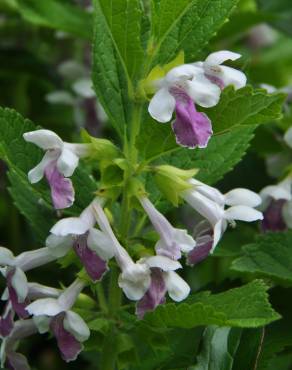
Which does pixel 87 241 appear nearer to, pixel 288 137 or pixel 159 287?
pixel 159 287

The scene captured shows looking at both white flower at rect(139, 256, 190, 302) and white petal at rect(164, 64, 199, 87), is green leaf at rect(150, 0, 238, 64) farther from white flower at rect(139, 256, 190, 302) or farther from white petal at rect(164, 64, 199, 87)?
white flower at rect(139, 256, 190, 302)

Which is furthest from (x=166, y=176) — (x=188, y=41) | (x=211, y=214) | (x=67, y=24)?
(x=67, y=24)

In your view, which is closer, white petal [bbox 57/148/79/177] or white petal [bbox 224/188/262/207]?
white petal [bbox 57/148/79/177]

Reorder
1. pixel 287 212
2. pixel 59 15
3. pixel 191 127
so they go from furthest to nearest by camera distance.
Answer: pixel 59 15
pixel 287 212
pixel 191 127

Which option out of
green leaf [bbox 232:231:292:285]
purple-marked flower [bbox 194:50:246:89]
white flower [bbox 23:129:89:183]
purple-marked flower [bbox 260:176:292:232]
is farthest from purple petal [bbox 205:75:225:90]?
purple-marked flower [bbox 260:176:292:232]

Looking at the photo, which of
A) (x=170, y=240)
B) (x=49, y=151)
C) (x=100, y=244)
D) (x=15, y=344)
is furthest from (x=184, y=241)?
(x=15, y=344)

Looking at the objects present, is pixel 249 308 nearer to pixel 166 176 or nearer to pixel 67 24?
pixel 166 176

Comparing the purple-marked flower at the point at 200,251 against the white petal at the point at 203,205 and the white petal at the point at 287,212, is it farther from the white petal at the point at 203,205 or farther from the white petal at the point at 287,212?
the white petal at the point at 287,212
